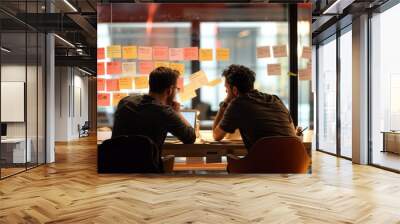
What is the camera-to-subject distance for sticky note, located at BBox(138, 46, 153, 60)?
214 centimetres

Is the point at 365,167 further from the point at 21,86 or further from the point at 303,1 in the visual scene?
the point at 21,86

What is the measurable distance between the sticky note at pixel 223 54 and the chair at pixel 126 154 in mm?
576

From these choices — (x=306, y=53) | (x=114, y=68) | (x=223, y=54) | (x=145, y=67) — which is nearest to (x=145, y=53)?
(x=145, y=67)

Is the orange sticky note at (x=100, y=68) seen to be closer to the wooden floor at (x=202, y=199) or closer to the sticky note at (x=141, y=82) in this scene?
the sticky note at (x=141, y=82)

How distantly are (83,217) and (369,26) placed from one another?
542 centimetres

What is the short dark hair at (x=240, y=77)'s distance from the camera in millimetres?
2174

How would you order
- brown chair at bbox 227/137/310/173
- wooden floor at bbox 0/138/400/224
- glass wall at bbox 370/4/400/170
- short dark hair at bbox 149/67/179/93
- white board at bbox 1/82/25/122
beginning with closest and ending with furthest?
1. short dark hair at bbox 149/67/179/93
2. brown chair at bbox 227/137/310/173
3. wooden floor at bbox 0/138/400/224
4. glass wall at bbox 370/4/400/170
5. white board at bbox 1/82/25/122

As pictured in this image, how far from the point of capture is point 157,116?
2141mm

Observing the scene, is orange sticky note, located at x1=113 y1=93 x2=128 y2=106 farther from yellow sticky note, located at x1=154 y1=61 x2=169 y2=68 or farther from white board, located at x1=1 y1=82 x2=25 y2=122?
white board, located at x1=1 y1=82 x2=25 y2=122

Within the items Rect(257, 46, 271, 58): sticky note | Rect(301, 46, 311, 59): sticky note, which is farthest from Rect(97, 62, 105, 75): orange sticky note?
Rect(301, 46, 311, 59): sticky note

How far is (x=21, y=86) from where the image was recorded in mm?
6508

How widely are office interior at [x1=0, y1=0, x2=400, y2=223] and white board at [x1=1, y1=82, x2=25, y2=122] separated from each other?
0.02 meters

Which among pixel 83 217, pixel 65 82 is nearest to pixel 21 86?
pixel 83 217

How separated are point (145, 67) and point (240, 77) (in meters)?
0.50
